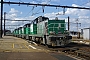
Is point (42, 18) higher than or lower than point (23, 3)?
lower

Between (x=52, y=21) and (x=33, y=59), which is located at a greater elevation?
(x=52, y=21)

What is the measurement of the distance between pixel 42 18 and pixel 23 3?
269 inches

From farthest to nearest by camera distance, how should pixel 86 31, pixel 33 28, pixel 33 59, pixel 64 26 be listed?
pixel 86 31 → pixel 33 28 → pixel 64 26 → pixel 33 59

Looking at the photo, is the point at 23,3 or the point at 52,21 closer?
the point at 52,21

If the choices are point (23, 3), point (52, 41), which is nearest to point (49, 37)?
point (52, 41)

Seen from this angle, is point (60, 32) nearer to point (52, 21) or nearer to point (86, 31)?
point (52, 21)

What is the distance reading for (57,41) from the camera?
2314 centimetres

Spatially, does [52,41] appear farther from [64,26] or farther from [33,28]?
[33,28]

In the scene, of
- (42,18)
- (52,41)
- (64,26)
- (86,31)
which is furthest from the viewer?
(86,31)

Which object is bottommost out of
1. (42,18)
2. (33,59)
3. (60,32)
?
(33,59)

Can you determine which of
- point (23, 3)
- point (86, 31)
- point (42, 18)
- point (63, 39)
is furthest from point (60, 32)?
point (86, 31)

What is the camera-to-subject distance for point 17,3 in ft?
118

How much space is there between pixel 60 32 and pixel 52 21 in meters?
1.99

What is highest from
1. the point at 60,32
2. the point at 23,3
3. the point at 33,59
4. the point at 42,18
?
the point at 23,3
